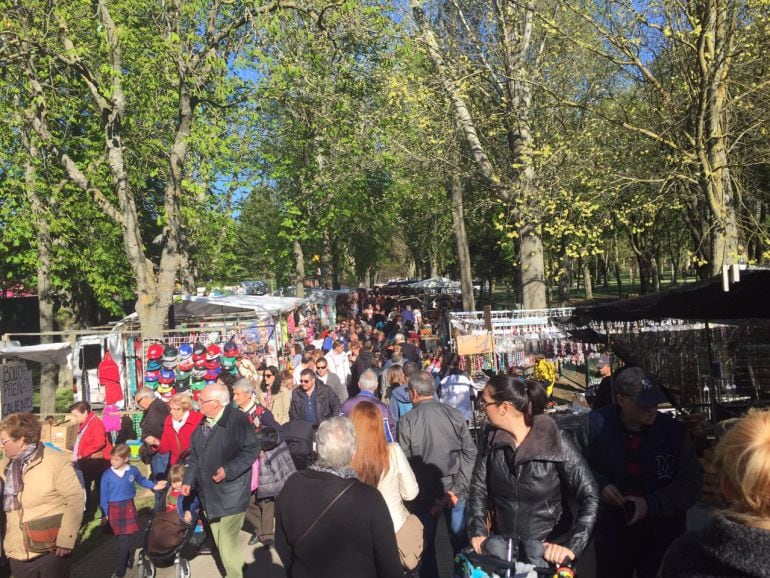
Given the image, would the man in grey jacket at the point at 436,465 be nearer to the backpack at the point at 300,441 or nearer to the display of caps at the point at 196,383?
the backpack at the point at 300,441

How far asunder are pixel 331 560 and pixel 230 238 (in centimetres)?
2372

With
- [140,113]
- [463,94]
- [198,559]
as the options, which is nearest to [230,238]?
[140,113]

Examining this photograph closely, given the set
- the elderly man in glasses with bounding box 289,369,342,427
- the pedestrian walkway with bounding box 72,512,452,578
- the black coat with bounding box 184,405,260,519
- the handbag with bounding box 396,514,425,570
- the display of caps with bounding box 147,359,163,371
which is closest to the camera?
the handbag with bounding box 396,514,425,570

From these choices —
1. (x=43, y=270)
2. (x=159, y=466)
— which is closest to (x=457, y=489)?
(x=159, y=466)

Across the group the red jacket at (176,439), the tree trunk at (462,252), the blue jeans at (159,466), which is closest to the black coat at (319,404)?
the red jacket at (176,439)

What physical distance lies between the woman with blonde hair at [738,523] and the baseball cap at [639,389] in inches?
79.0

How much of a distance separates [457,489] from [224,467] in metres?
1.79

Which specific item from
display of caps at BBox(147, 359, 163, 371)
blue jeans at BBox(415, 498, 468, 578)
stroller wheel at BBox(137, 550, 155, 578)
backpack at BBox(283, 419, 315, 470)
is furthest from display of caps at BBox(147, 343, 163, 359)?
blue jeans at BBox(415, 498, 468, 578)

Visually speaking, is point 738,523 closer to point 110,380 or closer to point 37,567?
point 37,567

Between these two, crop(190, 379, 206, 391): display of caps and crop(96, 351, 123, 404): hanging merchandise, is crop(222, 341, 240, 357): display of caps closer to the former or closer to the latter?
crop(190, 379, 206, 391): display of caps

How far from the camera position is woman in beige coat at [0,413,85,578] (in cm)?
487

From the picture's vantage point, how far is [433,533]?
5.36 m

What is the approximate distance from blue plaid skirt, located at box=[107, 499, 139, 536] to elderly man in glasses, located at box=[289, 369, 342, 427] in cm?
223

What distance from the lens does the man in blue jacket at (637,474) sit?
12.9ft
